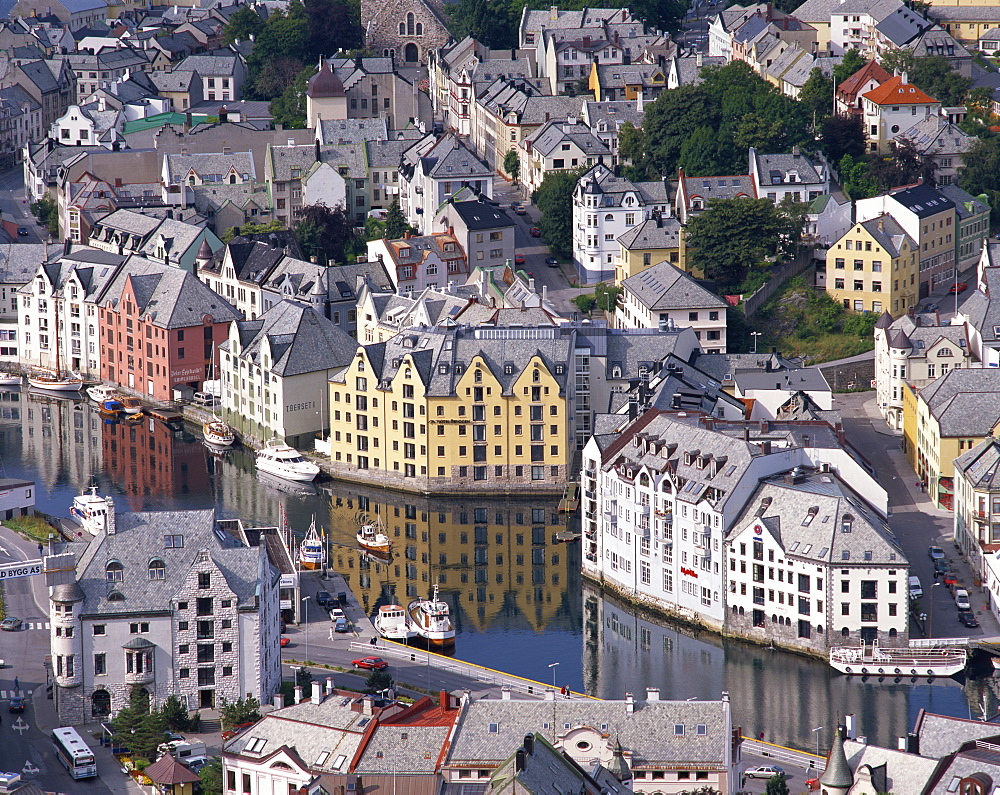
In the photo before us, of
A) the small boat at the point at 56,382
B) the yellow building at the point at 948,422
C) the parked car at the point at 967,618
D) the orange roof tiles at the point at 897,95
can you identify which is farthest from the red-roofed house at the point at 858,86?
the parked car at the point at 967,618

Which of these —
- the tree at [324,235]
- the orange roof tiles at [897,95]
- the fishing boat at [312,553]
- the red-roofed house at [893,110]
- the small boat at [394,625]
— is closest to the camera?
the small boat at [394,625]

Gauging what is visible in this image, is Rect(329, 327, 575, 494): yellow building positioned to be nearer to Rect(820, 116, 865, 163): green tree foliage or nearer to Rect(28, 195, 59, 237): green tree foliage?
Rect(820, 116, 865, 163): green tree foliage

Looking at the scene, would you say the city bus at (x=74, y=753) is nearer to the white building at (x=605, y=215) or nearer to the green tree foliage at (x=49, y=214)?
the white building at (x=605, y=215)

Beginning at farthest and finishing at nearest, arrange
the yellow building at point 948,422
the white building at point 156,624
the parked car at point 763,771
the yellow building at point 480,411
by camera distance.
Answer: the yellow building at point 480,411
the yellow building at point 948,422
the white building at point 156,624
the parked car at point 763,771

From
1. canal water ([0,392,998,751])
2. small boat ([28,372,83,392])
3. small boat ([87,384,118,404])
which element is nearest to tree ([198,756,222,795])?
canal water ([0,392,998,751])

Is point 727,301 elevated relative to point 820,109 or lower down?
lower down

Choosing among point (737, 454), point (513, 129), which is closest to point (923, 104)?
point (513, 129)

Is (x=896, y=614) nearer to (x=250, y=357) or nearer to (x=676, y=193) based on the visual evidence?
(x=250, y=357)
